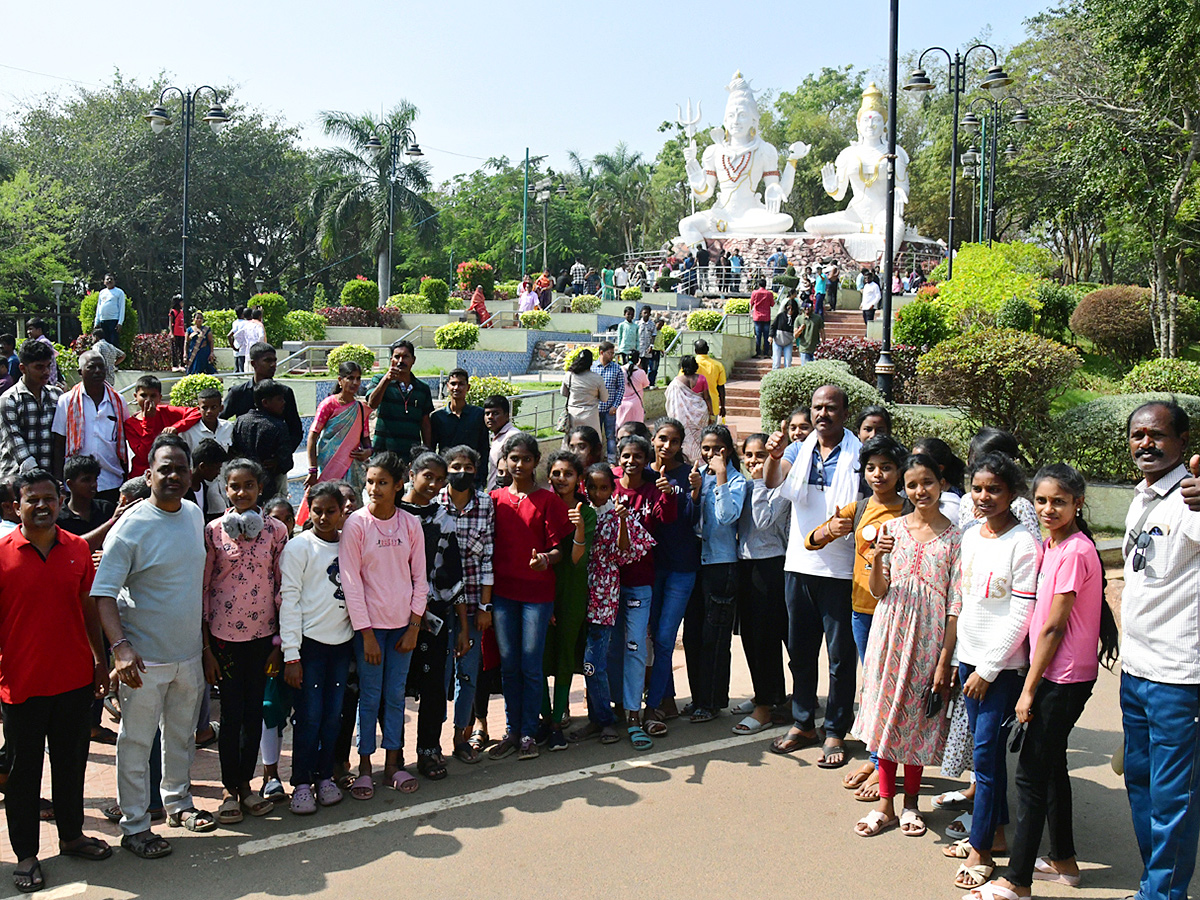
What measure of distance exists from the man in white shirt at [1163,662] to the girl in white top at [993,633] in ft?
1.23

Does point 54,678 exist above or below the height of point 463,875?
above

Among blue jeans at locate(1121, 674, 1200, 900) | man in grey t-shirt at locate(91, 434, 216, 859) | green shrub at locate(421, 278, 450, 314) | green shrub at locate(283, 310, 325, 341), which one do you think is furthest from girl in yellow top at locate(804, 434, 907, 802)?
green shrub at locate(421, 278, 450, 314)

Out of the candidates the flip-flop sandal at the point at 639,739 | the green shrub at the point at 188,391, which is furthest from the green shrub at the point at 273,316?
the flip-flop sandal at the point at 639,739

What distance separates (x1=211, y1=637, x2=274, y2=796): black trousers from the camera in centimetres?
467

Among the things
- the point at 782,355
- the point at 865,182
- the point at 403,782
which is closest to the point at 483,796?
the point at 403,782

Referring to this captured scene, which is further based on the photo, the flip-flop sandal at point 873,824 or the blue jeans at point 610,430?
the blue jeans at point 610,430

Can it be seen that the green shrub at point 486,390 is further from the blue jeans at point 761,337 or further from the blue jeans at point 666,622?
the blue jeans at point 666,622

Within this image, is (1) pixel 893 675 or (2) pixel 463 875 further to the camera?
(1) pixel 893 675

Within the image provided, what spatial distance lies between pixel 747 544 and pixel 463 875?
8.15 ft

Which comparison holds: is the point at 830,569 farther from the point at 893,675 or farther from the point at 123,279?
the point at 123,279

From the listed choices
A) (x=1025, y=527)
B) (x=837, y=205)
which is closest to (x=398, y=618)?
(x=1025, y=527)

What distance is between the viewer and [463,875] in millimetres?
4145

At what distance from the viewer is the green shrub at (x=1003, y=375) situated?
1052 cm

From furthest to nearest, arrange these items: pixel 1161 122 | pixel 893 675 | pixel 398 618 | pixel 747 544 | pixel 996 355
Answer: pixel 1161 122 < pixel 996 355 < pixel 747 544 < pixel 398 618 < pixel 893 675
